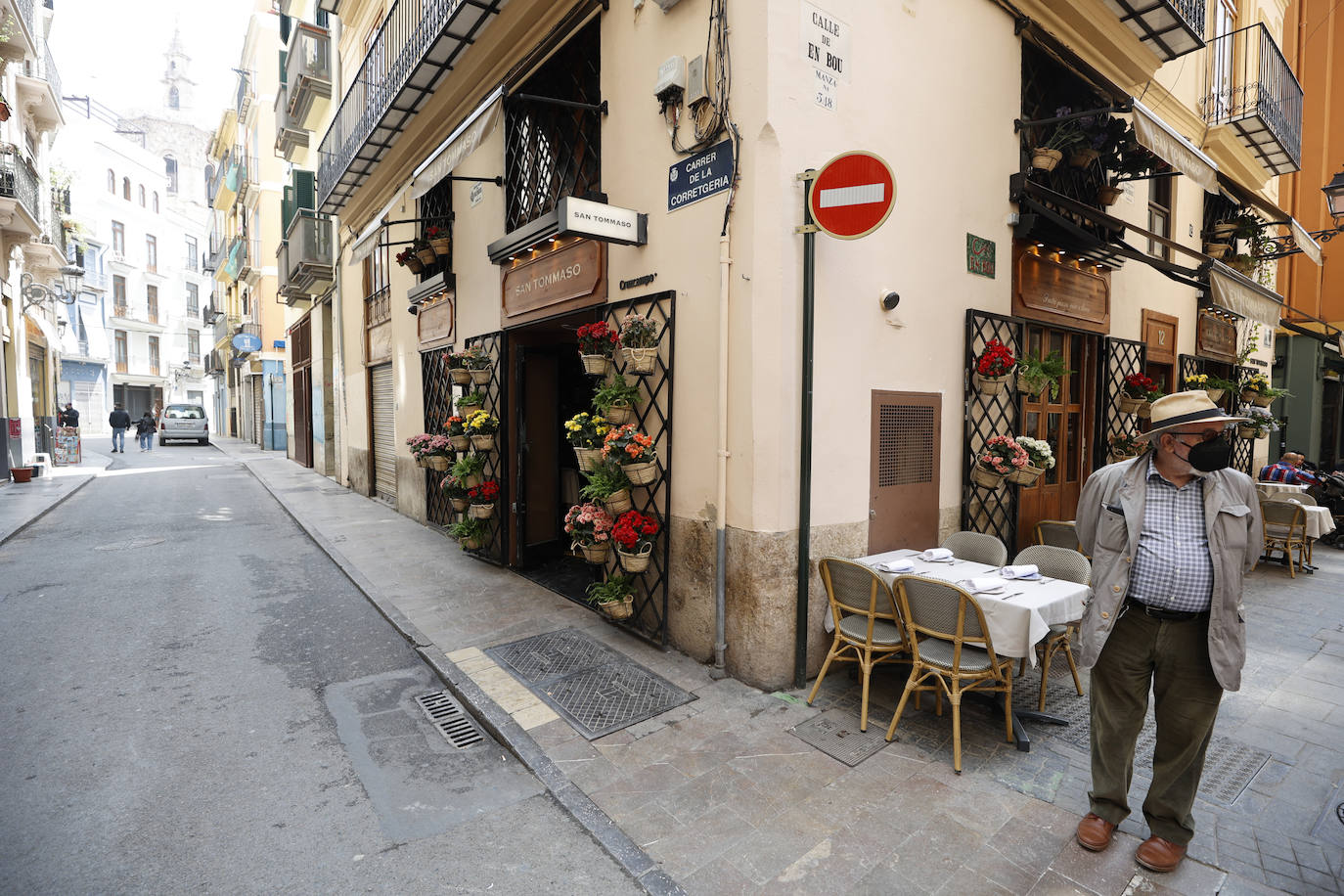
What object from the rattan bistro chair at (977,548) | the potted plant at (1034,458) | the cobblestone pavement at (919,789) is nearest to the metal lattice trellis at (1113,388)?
the potted plant at (1034,458)

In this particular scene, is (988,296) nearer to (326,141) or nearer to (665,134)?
(665,134)

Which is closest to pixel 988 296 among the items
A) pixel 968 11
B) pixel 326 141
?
pixel 968 11

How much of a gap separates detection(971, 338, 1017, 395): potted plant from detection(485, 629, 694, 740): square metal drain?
12.7 ft

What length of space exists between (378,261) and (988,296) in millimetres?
11642

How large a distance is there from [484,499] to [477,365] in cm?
171

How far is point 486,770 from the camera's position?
379cm

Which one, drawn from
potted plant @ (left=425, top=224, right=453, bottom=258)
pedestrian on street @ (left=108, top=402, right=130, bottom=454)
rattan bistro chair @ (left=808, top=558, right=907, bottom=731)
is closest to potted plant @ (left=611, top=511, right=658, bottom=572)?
rattan bistro chair @ (left=808, top=558, right=907, bottom=731)

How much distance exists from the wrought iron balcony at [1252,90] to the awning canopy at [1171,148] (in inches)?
234

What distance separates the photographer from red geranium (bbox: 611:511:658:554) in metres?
5.27

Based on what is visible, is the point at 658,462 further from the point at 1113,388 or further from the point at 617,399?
the point at 1113,388

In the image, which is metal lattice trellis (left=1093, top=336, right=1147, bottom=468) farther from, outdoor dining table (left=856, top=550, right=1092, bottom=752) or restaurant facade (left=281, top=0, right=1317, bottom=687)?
outdoor dining table (left=856, top=550, right=1092, bottom=752)

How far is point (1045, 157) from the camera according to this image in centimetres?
657

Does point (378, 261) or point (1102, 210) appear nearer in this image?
point (1102, 210)

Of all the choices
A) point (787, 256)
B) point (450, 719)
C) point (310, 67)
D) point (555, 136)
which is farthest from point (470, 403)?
point (310, 67)
